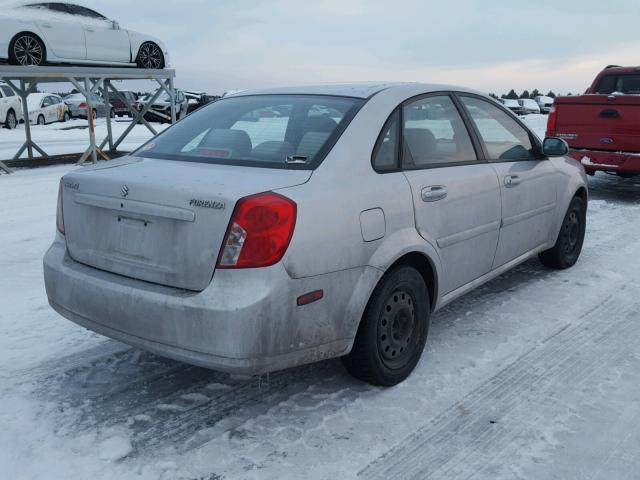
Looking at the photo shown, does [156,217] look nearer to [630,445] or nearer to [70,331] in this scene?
[70,331]

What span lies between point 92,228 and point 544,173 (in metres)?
3.40

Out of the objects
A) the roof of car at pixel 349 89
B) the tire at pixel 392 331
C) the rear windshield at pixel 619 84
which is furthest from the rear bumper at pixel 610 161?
the tire at pixel 392 331

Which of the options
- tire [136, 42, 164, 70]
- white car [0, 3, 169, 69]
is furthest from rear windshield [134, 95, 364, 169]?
tire [136, 42, 164, 70]

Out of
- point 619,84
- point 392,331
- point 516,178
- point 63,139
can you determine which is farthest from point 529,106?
point 392,331

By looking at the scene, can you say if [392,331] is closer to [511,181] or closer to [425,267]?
[425,267]

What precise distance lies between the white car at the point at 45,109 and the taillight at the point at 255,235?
2476 centimetres

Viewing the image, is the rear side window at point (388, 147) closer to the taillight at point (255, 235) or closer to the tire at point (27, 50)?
the taillight at point (255, 235)

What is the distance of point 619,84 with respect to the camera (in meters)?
10.8

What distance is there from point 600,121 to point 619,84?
252 centimetres

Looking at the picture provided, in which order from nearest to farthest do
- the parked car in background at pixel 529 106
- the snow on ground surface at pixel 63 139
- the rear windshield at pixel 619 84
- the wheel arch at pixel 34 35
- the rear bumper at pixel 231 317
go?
1. the rear bumper at pixel 231 317
2. the rear windshield at pixel 619 84
3. the wheel arch at pixel 34 35
4. the snow on ground surface at pixel 63 139
5. the parked car in background at pixel 529 106

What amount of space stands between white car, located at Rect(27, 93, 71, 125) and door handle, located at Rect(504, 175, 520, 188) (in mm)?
24055

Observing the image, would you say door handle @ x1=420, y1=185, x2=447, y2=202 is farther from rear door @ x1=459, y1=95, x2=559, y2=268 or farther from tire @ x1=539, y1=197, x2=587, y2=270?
tire @ x1=539, y1=197, x2=587, y2=270

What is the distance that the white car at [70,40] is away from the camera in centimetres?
1163

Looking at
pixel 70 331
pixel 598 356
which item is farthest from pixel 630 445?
pixel 70 331
